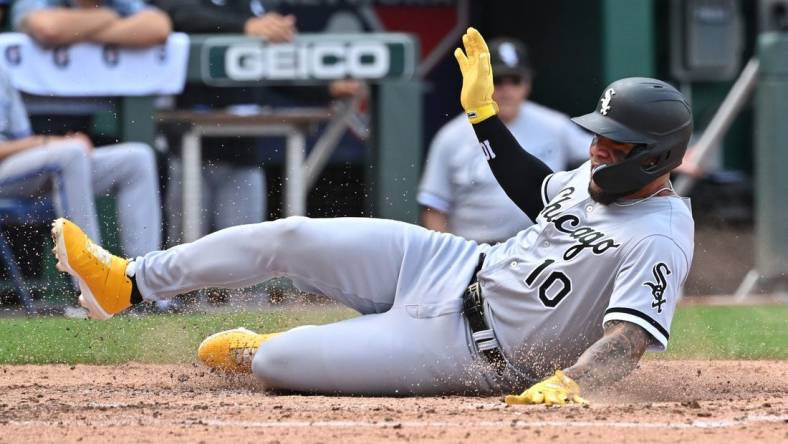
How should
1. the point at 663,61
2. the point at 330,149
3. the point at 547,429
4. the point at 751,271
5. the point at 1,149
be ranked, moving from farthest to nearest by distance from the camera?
the point at 663,61
the point at 330,149
the point at 751,271
the point at 1,149
the point at 547,429

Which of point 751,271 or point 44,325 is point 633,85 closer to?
point 44,325

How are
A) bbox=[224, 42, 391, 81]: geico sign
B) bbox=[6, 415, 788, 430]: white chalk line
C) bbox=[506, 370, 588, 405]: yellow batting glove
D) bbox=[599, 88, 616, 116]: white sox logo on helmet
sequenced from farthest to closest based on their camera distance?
1. bbox=[224, 42, 391, 81]: geico sign
2. bbox=[599, 88, 616, 116]: white sox logo on helmet
3. bbox=[506, 370, 588, 405]: yellow batting glove
4. bbox=[6, 415, 788, 430]: white chalk line

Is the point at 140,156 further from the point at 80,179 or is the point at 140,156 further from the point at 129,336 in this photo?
the point at 129,336

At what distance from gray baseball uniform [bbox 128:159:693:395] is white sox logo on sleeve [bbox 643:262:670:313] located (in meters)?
0.09

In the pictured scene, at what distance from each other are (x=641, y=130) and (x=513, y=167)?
637 millimetres

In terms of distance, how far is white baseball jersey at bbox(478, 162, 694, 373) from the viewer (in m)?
4.33

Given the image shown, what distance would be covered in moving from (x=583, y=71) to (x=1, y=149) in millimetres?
4290

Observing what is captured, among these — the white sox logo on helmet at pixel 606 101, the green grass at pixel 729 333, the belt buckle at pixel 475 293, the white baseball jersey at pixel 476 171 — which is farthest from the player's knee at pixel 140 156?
the white sox logo on helmet at pixel 606 101

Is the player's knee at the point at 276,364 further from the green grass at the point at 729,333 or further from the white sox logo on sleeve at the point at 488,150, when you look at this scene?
the green grass at the point at 729,333

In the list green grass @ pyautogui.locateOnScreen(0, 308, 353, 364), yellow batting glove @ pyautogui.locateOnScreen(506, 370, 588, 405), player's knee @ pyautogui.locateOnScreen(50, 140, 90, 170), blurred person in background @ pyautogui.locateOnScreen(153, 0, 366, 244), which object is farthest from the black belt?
blurred person in background @ pyautogui.locateOnScreen(153, 0, 366, 244)

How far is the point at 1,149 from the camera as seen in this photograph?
305 inches

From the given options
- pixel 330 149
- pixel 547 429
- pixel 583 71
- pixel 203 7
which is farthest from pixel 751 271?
pixel 547 429

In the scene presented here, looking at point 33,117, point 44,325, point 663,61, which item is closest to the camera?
point 44,325

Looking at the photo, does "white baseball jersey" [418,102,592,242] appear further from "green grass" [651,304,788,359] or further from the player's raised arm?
the player's raised arm
